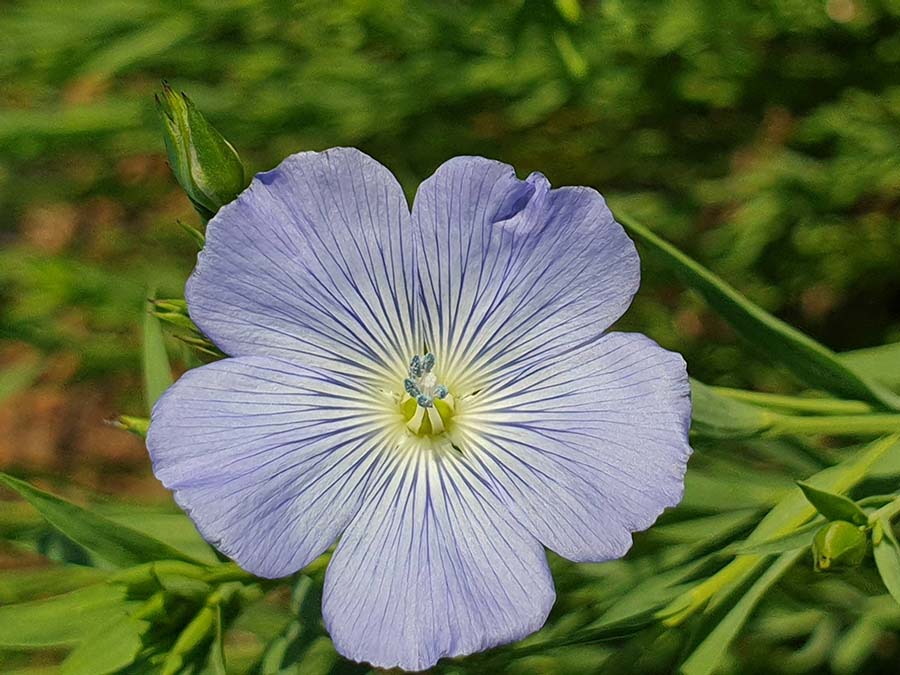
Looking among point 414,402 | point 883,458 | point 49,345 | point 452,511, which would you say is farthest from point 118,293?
point 883,458

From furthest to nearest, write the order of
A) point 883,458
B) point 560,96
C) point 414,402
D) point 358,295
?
point 560,96 → point 883,458 → point 414,402 → point 358,295

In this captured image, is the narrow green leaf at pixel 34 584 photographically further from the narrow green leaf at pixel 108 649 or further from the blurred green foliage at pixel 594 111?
the narrow green leaf at pixel 108 649

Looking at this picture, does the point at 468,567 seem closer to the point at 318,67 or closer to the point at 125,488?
the point at 318,67

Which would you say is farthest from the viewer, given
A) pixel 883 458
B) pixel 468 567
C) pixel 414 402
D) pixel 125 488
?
pixel 125 488

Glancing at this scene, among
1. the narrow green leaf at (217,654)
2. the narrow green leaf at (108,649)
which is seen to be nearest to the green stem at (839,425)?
the narrow green leaf at (217,654)

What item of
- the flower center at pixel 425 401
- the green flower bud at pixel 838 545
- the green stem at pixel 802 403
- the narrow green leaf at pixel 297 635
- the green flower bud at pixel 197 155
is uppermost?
the green flower bud at pixel 197 155

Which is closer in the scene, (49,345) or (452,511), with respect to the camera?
(452,511)

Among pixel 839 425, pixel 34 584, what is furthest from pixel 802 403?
pixel 34 584
